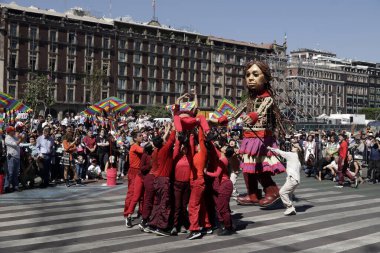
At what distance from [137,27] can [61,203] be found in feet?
256

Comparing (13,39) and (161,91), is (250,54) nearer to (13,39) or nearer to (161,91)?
(161,91)

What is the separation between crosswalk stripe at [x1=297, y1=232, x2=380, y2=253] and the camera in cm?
758

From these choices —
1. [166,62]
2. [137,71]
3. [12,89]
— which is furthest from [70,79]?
[166,62]

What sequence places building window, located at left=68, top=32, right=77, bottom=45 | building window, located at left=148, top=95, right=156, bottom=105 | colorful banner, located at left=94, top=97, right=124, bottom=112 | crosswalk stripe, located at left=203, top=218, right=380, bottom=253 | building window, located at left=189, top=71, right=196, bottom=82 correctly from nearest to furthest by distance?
crosswalk stripe, located at left=203, top=218, right=380, bottom=253 < colorful banner, located at left=94, top=97, right=124, bottom=112 < building window, located at left=68, top=32, right=77, bottom=45 < building window, located at left=148, top=95, right=156, bottom=105 < building window, located at left=189, top=71, right=196, bottom=82

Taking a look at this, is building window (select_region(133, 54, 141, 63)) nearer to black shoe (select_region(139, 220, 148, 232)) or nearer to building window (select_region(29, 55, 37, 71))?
building window (select_region(29, 55, 37, 71))

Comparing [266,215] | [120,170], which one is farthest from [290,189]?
[120,170]

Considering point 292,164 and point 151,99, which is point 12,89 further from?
point 292,164

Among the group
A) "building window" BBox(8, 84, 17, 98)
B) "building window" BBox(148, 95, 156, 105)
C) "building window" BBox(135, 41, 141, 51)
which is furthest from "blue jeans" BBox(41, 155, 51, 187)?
"building window" BBox(148, 95, 156, 105)

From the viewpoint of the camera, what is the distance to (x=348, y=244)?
7977 mm

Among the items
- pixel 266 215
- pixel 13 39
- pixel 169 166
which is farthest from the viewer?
pixel 13 39

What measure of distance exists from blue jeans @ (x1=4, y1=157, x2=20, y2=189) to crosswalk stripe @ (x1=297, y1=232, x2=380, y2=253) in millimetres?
8969

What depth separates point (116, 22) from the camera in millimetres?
Answer: 84250

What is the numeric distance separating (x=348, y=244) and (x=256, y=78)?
14.9 feet

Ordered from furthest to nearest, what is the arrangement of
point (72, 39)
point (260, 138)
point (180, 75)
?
point (180, 75) → point (72, 39) → point (260, 138)
